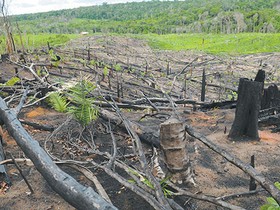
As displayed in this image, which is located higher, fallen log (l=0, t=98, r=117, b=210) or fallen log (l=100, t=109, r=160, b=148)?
fallen log (l=0, t=98, r=117, b=210)

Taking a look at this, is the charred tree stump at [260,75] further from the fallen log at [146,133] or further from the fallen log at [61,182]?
the fallen log at [61,182]

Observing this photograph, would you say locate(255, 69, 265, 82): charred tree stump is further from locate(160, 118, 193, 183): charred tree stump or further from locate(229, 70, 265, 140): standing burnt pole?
locate(160, 118, 193, 183): charred tree stump

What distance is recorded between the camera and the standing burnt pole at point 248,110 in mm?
6250

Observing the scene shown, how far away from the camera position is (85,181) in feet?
15.0

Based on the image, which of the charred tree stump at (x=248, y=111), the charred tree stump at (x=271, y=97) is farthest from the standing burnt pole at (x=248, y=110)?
the charred tree stump at (x=271, y=97)

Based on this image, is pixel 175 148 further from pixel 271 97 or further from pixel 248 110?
pixel 271 97

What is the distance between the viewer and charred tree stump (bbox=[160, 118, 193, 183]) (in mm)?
3941

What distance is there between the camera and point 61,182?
2.41m

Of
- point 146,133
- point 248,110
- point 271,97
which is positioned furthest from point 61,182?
point 271,97

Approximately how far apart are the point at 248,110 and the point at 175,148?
304 centimetres

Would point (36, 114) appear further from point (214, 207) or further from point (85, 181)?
point (214, 207)

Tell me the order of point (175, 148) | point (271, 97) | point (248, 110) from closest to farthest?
point (175, 148), point (248, 110), point (271, 97)

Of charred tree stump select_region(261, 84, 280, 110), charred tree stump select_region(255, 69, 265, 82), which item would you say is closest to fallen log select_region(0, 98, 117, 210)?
charred tree stump select_region(255, 69, 265, 82)

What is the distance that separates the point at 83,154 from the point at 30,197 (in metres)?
1.48
